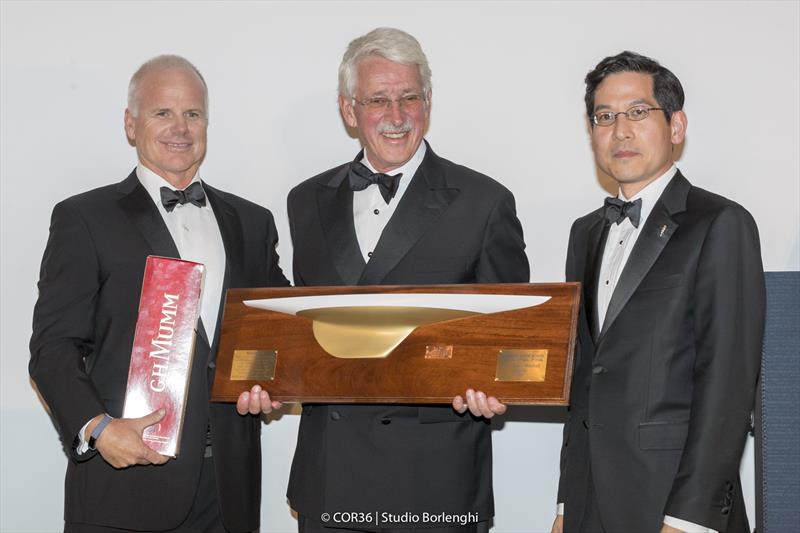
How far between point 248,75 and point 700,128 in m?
1.75

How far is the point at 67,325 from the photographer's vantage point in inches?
112

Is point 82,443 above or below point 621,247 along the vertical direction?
below

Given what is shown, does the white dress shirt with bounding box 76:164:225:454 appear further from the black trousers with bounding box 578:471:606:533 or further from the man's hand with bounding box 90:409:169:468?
the black trousers with bounding box 578:471:606:533

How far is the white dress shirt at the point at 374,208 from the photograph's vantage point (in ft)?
9.78

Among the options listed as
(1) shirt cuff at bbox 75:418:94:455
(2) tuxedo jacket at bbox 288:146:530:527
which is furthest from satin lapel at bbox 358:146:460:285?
(1) shirt cuff at bbox 75:418:94:455

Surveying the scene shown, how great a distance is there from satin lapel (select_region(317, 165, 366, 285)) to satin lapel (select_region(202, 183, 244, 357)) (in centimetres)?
28

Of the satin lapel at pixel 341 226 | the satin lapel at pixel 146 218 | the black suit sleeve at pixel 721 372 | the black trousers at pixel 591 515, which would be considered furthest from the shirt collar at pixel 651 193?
the satin lapel at pixel 146 218

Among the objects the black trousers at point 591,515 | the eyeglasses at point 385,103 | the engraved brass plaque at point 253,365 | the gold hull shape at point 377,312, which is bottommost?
the black trousers at point 591,515

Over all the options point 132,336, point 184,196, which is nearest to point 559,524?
point 132,336

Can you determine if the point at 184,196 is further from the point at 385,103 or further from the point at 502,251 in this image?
the point at 502,251

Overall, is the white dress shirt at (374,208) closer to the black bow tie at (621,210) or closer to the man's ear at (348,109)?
the man's ear at (348,109)

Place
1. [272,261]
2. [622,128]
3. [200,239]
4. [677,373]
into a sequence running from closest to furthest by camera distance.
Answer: [677,373], [622,128], [200,239], [272,261]

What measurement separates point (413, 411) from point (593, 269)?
665mm

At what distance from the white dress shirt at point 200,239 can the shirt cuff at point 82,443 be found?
45 cm
